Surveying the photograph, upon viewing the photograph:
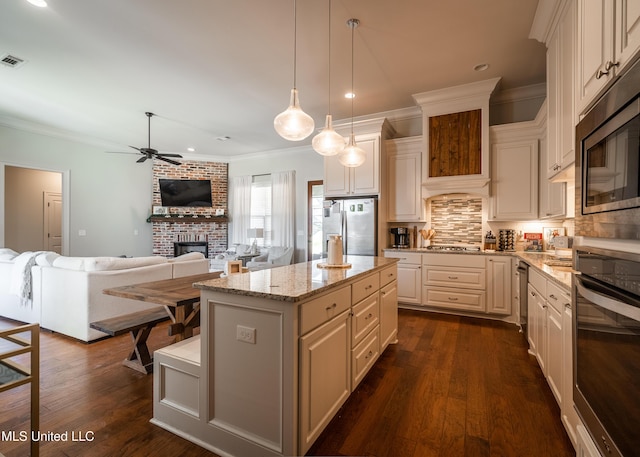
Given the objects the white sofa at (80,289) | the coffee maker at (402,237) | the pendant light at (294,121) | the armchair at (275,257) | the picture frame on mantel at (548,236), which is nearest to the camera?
the pendant light at (294,121)

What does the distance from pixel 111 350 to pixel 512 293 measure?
4420 millimetres

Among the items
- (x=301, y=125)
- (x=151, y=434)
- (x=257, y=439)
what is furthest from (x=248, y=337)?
(x=301, y=125)

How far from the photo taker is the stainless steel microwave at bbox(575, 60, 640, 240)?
2.62 ft

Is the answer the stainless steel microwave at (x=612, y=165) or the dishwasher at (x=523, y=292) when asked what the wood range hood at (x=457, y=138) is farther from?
the stainless steel microwave at (x=612, y=165)

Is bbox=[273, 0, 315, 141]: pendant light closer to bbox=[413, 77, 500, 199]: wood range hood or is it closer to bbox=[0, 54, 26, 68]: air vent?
bbox=[413, 77, 500, 199]: wood range hood

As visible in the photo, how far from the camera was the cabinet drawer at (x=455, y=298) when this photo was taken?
3791mm

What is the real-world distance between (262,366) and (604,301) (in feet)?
4.41

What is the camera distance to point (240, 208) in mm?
7254

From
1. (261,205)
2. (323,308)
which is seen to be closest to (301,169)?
(261,205)

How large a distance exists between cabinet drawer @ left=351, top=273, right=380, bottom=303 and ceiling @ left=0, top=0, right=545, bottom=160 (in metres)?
2.18

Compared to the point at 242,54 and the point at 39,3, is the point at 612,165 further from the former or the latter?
the point at 39,3

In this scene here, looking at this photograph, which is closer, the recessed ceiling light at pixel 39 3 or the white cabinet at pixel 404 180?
the recessed ceiling light at pixel 39 3

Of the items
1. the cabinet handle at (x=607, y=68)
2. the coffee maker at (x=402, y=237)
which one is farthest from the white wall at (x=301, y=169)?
the cabinet handle at (x=607, y=68)

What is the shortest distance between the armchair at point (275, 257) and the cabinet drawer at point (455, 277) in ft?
9.72
